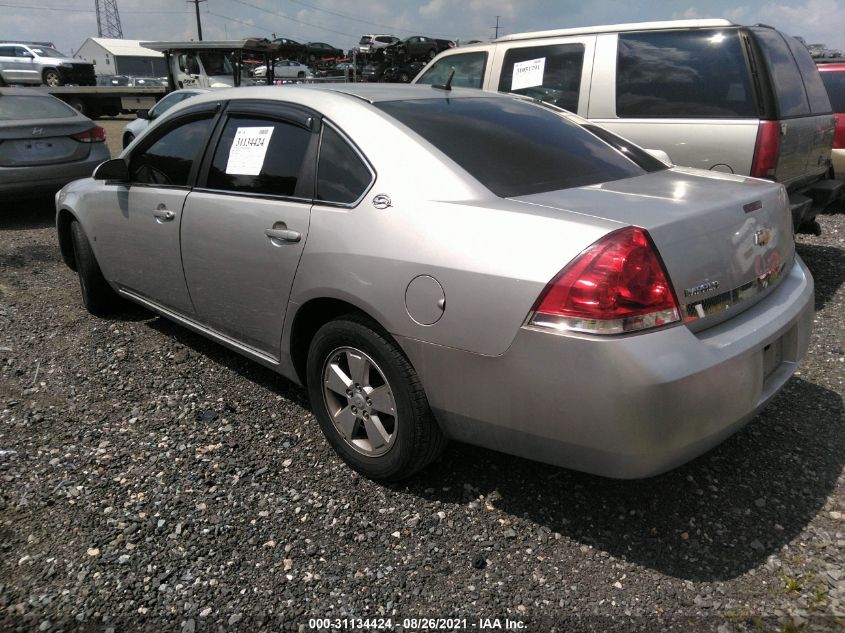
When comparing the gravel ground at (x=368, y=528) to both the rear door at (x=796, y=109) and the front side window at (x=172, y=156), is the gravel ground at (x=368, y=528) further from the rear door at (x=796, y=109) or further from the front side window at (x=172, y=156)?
the rear door at (x=796, y=109)

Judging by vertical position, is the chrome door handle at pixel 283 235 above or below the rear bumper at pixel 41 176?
above

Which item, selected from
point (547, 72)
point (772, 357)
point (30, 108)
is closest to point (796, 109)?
point (547, 72)

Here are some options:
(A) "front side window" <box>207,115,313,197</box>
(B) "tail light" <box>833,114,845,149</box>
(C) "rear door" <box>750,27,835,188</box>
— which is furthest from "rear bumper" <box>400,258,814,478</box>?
(B) "tail light" <box>833,114,845,149</box>

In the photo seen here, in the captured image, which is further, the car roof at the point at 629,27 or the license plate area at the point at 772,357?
the car roof at the point at 629,27

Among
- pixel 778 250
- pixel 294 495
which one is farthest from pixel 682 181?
pixel 294 495

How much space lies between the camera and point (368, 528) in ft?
8.24

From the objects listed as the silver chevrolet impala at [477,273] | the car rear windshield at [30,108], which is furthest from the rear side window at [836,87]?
the car rear windshield at [30,108]

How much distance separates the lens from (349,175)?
2.67 meters

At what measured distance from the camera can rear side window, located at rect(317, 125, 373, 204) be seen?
103 inches

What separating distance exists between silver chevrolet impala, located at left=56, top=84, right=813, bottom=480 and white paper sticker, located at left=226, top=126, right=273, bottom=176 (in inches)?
0.5

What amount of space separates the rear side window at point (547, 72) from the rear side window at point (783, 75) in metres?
1.39

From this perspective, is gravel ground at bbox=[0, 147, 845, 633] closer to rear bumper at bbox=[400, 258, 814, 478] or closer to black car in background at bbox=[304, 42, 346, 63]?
rear bumper at bbox=[400, 258, 814, 478]

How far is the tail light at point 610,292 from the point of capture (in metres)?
1.99

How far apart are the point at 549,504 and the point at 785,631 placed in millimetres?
885
